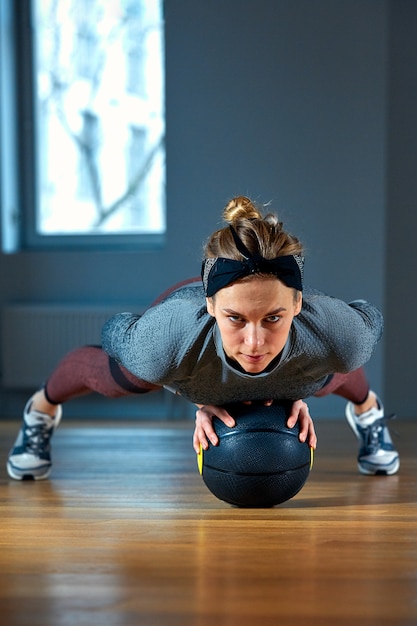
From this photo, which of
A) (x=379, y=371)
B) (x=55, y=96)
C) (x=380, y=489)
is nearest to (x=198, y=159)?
(x=55, y=96)

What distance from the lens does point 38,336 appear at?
3920 mm

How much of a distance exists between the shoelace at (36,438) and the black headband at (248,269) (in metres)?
0.87

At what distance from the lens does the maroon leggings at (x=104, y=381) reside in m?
2.35

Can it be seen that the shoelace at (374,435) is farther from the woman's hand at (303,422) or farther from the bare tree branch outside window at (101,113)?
the bare tree branch outside window at (101,113)

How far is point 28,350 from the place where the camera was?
12.9ft

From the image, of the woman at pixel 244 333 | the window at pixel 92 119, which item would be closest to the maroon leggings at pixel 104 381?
the woman at pixel 244 333

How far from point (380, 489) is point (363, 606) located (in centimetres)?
96

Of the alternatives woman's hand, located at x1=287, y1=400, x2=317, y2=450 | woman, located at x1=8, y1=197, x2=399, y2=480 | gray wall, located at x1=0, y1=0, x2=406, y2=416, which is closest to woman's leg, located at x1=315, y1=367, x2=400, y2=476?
woman, located at x1=8, y1=197, x2=399, y2=480

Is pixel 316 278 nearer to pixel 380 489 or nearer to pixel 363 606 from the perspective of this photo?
pixel 380 489

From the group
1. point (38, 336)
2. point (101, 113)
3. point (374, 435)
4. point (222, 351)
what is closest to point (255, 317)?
point (222, 351)

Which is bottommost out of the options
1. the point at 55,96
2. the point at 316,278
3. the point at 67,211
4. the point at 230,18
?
the point at 316,278

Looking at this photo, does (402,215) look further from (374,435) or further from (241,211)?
(241,211)

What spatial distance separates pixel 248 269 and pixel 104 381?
0.71 metres

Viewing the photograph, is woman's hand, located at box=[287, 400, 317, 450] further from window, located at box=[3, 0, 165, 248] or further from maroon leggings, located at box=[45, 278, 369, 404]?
Result: window, located at box=[3, 0, 165, 248]
